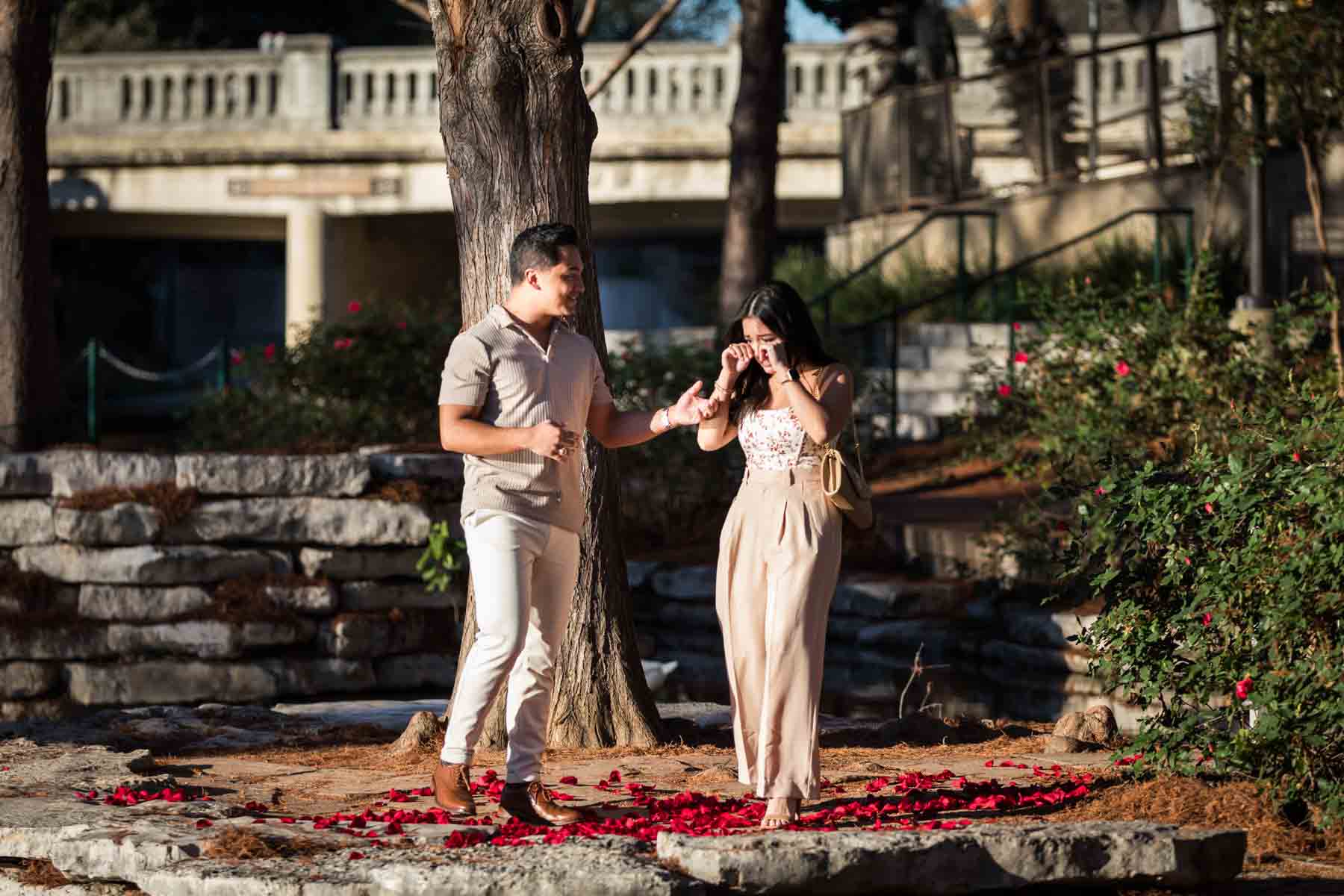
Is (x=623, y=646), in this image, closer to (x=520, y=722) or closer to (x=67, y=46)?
(x=520, y=722)

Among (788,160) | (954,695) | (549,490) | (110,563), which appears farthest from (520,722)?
(788,160)

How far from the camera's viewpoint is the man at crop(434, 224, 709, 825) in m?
5.66

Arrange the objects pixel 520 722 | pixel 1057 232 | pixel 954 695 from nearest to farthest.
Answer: pixel 520 722, pixel 954 695, pixel 1057 232

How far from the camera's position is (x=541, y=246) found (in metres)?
5.77

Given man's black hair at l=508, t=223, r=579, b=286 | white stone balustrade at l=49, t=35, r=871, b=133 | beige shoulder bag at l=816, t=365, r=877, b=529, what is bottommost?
beige shoulder bag at l=816, t=365, r=877, b=529

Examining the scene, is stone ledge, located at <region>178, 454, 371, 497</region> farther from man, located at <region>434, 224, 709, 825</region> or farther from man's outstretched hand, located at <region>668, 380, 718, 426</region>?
man's outstretched hand, located at <region>668, 380, 718, 426</region>

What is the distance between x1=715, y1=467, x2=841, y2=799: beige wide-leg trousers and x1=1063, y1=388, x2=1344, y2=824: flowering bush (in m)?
0.97

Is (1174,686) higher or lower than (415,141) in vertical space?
lower

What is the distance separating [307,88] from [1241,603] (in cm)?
2122

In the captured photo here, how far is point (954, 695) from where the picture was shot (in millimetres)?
10266

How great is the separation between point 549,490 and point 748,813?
3.73 feet

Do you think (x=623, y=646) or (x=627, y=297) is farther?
(x=627, y=297)

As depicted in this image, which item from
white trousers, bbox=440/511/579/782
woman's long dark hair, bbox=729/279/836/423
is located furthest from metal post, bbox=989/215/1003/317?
white trousers, bbox=440/511/579/782

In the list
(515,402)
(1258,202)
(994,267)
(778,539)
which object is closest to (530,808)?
(778,539)
